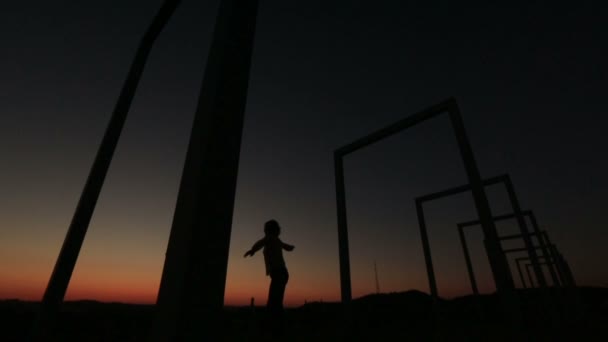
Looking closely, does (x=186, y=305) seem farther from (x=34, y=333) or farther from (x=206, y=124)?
(x=34, y=333)

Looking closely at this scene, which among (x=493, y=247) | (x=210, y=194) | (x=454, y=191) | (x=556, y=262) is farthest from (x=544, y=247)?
(x=210, y=194)

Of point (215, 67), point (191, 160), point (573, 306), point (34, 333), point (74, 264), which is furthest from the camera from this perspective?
point (573, 306)

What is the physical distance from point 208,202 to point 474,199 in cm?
311

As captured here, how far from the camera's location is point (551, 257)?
7.39m

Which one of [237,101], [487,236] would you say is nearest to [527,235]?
[487,236]

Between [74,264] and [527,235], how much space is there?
8316mm

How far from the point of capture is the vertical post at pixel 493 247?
8.81 ft

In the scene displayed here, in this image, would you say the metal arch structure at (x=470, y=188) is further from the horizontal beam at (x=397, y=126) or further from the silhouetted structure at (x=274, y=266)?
the silhouetted structure at (x=274, y=266)

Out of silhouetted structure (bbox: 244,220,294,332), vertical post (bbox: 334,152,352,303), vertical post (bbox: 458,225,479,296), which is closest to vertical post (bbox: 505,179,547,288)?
vertical post (bbox: 458,225,479,296)

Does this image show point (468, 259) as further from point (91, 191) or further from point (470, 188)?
point (91, 191)

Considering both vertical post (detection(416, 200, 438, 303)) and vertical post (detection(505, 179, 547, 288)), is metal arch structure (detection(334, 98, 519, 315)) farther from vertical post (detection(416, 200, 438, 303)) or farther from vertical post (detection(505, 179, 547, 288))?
vertical post (detection(505, 179, 547, 288))

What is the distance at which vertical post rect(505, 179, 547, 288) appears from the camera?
6.37 m

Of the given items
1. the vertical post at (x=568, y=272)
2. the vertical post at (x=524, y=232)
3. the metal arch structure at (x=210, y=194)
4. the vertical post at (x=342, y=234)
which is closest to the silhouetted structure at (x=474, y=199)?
the vertical post at (x=342, y=234)

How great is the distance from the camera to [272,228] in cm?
424
